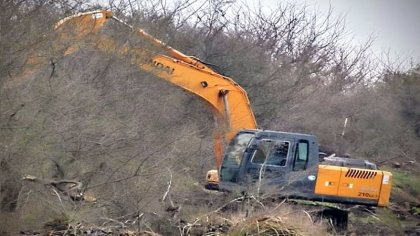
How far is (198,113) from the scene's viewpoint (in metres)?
17.0

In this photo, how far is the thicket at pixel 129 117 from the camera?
898 cm

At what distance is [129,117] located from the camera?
12.4 meters

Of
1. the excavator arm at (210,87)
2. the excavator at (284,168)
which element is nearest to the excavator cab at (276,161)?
the excavator at (284,168)

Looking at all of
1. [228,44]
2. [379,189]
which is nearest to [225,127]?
[379,189]

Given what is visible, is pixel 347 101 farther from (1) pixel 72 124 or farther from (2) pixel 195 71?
(1) pixel 72 124

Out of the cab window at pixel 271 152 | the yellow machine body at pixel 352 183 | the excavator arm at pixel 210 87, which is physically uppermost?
the excavator arm at pixel 210 87

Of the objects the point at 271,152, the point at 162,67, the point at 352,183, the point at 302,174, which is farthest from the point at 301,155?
the point at 162,67

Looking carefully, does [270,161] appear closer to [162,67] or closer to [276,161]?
[276,161]

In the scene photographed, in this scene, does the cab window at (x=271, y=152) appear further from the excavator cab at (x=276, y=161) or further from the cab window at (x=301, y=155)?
the cab window at (x=301, y=155)

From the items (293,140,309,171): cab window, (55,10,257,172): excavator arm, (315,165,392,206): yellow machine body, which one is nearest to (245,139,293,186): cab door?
(293,140,309,171): cab window

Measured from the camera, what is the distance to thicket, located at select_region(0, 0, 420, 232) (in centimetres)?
898

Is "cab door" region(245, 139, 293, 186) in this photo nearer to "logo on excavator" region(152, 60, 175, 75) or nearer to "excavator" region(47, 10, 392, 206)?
"excavator" region(47, 10, 392, 206)

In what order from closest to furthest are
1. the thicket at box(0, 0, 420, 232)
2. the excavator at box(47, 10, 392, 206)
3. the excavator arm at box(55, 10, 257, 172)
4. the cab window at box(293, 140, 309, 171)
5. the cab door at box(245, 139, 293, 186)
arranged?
the thicket at box(0, 0, 420, 232)
the excavator at box(47, 10, 392, 206)
the cab door at box(245, 139, 293, 186)
the cab window at box(293, 140, 309, 171)
the excavator arm at box(55, 10, 257, 172)

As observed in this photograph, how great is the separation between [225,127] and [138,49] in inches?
91.2
